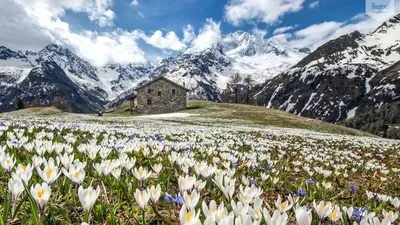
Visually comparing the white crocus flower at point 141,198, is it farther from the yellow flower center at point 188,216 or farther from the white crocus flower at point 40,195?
the white crocus flower at point 40,195

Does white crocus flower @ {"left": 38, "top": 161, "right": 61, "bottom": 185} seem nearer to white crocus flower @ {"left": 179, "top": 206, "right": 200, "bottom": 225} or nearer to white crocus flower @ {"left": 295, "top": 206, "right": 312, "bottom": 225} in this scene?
white crocus flower @ {"left": 179, "top": 206, "right": 200, "bottom": 225}

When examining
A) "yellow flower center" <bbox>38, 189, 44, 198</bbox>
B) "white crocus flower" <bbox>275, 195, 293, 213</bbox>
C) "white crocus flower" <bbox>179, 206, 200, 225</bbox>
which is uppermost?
"yellow flower center" <bbox>38, 189, 44, 198</bbox>

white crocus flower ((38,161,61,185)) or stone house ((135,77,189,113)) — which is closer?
white crocus flower ((38,161,61,185))

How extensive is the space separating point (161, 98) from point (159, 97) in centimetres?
64

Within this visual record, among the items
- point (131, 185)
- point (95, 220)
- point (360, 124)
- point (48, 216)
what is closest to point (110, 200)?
point (131, 185)

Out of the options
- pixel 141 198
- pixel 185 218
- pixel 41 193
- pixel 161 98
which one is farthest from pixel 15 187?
pixel 161 98

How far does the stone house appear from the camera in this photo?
79.7 meters

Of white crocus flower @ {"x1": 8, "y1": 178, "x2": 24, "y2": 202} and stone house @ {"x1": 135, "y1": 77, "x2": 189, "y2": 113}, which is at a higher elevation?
stone house @ {"x1": 135, "y1": 77, "x2": 189, "y2": 113}

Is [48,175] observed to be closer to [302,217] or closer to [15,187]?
[15,187]

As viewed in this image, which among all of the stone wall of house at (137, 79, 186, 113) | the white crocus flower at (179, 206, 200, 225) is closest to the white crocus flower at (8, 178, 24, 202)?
the white crocus flower at (179, 206, 200, 225)

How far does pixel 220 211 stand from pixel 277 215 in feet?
1.17

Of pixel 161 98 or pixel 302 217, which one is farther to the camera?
pixel 161 98

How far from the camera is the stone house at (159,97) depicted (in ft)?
261

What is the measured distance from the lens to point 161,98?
263 feet
